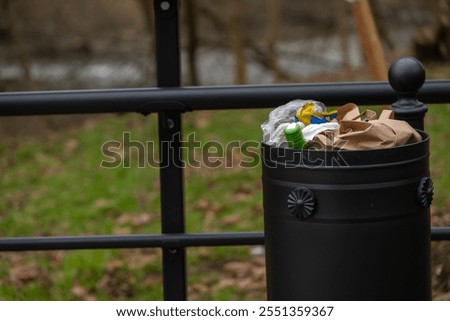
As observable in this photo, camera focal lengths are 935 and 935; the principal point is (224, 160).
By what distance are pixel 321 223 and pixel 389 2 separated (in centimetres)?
1347

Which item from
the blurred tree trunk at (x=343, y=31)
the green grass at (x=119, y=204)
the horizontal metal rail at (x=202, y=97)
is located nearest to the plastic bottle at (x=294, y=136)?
the horizontal metal rail at (x=202, y=97)

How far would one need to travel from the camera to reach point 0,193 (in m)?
10.0

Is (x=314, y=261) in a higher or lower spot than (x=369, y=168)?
lower

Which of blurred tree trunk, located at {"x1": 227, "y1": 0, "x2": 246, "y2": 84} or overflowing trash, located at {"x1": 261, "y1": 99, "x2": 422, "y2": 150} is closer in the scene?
overflowing trash, located at {"x1": 261, "y1": 99, "x2": 422, "y2": 150}

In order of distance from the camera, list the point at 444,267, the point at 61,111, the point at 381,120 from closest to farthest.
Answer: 1. the point at 381,120
2. the point at 61,111
3. the point at 444,267

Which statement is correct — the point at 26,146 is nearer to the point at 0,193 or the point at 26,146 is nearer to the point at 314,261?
the point at 0,193

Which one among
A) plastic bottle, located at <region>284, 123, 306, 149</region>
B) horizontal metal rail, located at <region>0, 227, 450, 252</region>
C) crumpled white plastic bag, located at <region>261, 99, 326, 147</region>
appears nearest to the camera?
plastic bottle, located at <region>284, 123, 306, 149</region>

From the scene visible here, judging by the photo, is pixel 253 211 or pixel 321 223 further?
pixel 253 211

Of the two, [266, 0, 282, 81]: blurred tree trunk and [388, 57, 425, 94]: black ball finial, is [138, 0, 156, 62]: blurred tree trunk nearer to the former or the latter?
[266, 0, 282, 81]: blurred tree trunk

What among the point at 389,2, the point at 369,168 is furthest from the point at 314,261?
the point at 389,2

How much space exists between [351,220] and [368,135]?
0.93 ft

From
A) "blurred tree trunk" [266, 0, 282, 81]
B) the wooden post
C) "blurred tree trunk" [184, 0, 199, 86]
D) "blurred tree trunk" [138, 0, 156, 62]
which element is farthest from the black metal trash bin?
"blurred tree trunk" [266, 0, 282, 81]

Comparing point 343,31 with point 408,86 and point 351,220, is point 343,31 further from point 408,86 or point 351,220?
point 351,220

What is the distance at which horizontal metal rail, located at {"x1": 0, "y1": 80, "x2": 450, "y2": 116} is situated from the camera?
145 inches
